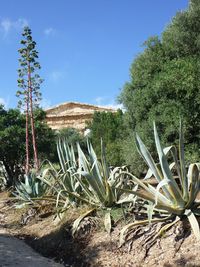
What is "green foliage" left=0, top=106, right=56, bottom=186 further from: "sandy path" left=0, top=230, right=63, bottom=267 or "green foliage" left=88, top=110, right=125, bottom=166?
"sandy path" left=0, top=230, right=63, bottom=267

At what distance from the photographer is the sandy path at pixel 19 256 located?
5035 millimetres

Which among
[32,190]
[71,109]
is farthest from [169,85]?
[71,109]

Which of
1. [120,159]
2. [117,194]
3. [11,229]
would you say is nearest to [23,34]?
[120,159]

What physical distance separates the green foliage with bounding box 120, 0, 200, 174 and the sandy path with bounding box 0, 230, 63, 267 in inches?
221

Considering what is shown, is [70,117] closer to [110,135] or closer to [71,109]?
[71,109]

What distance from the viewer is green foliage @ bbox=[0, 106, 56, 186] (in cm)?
1738

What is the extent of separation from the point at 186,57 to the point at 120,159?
449 cm

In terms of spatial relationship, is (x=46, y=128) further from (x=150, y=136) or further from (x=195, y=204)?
(x=195, y=204)

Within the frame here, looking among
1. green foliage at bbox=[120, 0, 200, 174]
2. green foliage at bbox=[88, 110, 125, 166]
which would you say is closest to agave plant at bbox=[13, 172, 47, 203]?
green foliage at bbox=[120, 0, 200, 174]

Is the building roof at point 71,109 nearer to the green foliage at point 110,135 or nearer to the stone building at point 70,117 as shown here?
the stone building at point 70,117

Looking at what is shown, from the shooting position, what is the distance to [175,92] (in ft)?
36.4

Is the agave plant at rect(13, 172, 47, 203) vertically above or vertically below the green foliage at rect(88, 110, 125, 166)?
below

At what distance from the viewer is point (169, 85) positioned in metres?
11.1

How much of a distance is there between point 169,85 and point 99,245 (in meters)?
6.78
